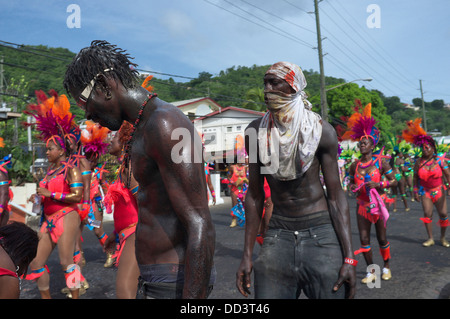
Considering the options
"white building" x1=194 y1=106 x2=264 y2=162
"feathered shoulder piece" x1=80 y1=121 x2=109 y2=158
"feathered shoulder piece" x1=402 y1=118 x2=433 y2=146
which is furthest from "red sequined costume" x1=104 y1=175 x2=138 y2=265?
"white building" x1=194 y1=106 x2=264 y2=162

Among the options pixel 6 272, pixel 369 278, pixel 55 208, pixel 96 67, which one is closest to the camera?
pixel 96 67

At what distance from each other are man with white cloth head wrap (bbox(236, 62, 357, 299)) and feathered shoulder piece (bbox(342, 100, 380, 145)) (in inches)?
157

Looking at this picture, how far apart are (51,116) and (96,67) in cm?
416

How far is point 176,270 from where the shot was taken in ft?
6.47

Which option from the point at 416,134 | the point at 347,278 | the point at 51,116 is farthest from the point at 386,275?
the point at 51,116

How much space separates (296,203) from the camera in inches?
123

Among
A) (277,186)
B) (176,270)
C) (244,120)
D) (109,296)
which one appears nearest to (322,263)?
(277,186)

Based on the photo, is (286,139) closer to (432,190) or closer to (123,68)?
(123,68)

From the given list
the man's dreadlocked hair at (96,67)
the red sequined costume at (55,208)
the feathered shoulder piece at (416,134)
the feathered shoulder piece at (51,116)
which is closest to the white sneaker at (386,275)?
the feathered shoulder piece at (416,134)

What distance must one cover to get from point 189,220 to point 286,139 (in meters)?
1.46

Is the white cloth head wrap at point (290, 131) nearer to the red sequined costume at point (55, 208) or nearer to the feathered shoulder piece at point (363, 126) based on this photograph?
the red sequined costume at point (55, 208)

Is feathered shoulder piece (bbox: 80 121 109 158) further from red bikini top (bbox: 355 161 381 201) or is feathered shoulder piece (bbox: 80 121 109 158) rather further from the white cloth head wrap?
the white cloth head wrap

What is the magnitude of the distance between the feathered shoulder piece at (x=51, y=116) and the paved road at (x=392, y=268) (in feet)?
8.08

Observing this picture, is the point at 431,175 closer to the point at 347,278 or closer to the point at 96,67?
the point at 347,278
